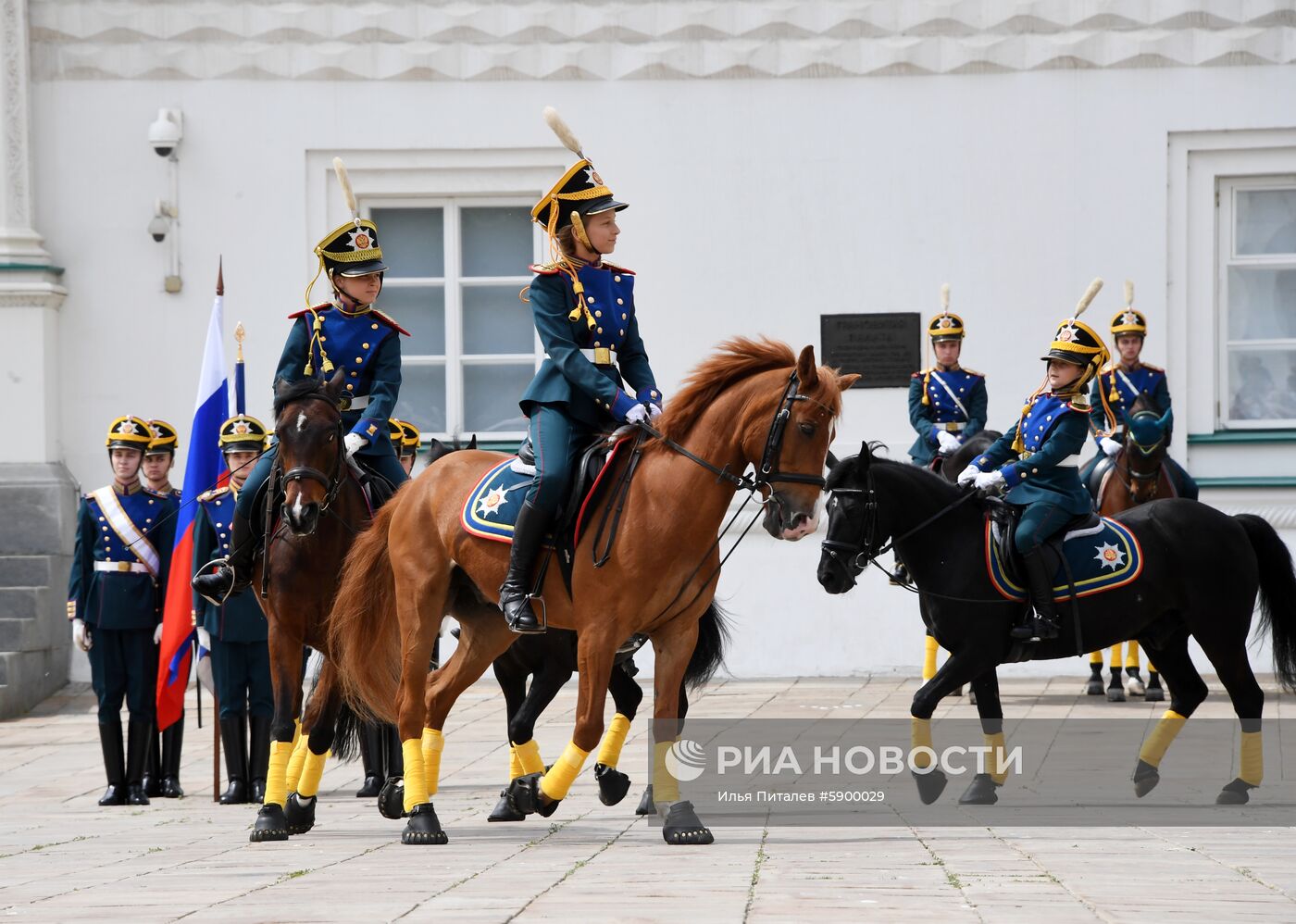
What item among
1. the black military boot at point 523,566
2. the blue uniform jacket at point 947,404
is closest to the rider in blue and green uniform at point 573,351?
the black military boot at point 523,566

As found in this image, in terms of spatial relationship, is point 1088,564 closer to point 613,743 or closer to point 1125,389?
point 613,743

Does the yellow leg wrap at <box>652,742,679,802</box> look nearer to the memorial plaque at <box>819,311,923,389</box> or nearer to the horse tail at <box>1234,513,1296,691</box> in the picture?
the horse tail at <box>1234,513,1296,691</box>

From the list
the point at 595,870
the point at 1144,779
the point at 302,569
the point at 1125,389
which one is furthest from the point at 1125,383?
the point at 595,870

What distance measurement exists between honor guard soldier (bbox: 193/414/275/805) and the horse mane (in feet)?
12.0

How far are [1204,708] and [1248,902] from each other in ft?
23.4

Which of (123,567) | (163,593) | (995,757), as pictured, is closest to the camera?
(995,757)

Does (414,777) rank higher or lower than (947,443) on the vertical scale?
lower

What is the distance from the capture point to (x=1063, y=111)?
49.2 ft

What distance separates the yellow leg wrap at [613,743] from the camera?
26.3 ft

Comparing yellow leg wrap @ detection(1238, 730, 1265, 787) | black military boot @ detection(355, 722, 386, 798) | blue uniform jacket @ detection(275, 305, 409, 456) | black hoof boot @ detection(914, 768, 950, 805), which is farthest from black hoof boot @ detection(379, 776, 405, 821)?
yellow leg wrap @ detection(1238, 730, 1265, 787)

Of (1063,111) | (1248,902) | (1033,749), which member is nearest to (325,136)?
(1063,111)

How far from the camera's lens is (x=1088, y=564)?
9.50m

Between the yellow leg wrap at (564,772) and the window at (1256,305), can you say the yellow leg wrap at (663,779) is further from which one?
the window at (1256,305)

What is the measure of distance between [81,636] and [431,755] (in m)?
3.65
